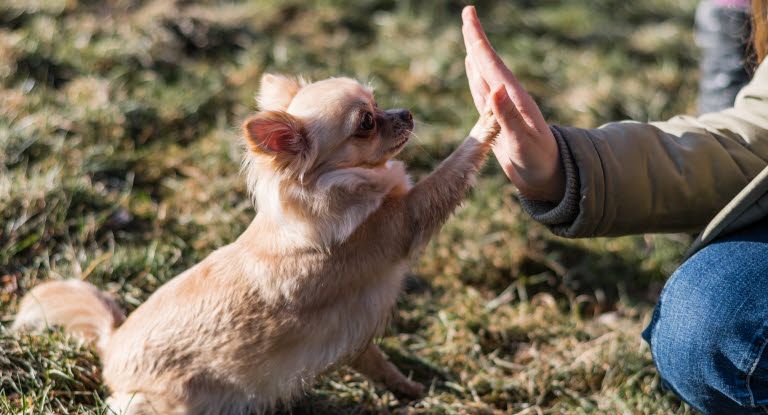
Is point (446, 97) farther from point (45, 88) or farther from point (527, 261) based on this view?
point (45, 88)

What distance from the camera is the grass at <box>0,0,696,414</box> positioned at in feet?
8.86

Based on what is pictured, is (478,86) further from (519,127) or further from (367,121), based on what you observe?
(367,121)

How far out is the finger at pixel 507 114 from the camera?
2.01 metres

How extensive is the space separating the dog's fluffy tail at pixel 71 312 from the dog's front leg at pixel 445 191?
1.34 metres

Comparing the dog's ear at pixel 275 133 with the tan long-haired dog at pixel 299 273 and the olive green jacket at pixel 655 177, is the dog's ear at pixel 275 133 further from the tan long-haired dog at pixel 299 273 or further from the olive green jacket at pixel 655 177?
the olive green jacket at pixel 655 177

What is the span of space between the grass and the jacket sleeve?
2.74ft

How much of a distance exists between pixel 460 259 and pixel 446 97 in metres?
1.60

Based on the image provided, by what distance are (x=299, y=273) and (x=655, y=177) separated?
128 centimetres

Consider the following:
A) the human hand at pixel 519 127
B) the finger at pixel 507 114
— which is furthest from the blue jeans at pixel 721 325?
the finger at pixel 507 114

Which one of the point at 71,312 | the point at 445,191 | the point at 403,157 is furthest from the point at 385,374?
the point at 403,157

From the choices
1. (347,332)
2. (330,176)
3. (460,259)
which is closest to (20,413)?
(347,332)

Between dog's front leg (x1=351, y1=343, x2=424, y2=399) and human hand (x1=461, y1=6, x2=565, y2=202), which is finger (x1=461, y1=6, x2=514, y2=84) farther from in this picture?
dog's front leg (x1=351, y1=343, x2=424, y2=399)

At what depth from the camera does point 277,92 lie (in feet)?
8.35

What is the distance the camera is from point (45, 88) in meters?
3.96
